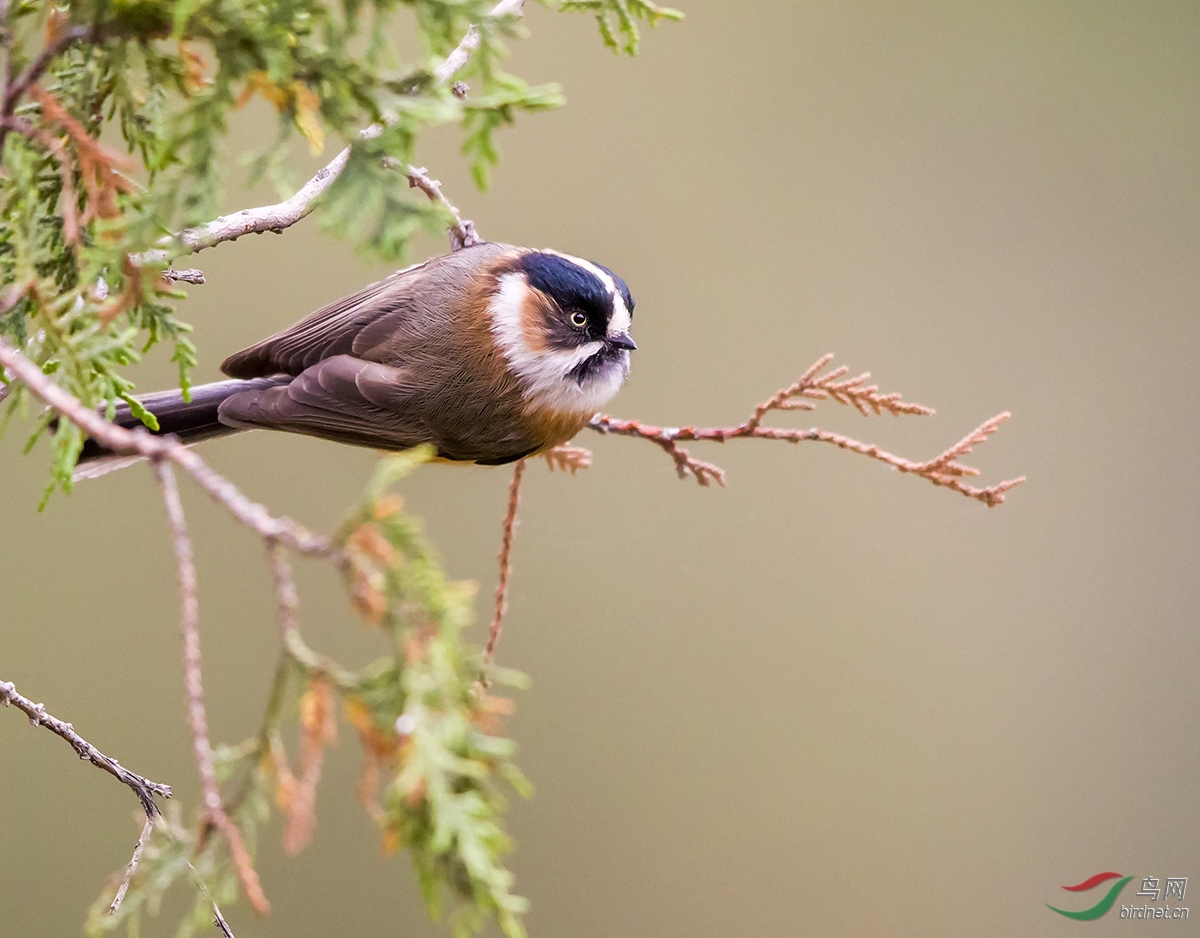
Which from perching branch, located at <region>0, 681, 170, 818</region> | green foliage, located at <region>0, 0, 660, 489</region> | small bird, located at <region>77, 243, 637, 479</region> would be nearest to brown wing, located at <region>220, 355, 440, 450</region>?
small bird, located at <region>77, 243, 637, 479</region>

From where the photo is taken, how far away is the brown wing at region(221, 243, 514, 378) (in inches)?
59.1

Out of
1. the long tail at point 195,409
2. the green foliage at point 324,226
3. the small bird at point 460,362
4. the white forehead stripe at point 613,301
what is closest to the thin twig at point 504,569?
the small bird at point 460,362

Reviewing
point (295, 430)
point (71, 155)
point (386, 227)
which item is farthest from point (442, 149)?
point (386, 227)

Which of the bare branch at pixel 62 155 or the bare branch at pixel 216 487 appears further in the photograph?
the bare branch at pixel 62 155

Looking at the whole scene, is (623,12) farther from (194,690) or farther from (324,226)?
(194,690)

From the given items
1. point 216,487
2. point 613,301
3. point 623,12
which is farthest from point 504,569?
point 216,487

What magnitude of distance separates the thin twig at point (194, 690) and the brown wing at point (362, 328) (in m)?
0.98

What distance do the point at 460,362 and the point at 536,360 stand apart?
0.12 m

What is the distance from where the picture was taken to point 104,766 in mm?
1128

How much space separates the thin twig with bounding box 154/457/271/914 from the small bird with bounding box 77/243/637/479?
36.5 inches

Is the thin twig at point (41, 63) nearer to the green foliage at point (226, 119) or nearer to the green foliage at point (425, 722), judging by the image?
the green foliage at point (226, 119)

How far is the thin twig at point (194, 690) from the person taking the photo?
1.71ft

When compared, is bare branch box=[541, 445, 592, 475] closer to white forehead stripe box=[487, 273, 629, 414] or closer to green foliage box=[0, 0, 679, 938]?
white forehead stripe box=[487, 273, 629, 414]

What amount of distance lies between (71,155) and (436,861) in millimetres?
646
